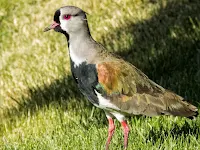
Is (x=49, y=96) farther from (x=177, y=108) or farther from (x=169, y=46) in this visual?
(x=177, y=108)

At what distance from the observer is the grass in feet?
22.5

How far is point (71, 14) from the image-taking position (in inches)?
242

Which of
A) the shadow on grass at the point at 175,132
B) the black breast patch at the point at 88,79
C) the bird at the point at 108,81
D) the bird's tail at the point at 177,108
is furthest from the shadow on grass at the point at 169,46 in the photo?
the black breast patch at the point at 88,79

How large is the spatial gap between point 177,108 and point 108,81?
2.40ft

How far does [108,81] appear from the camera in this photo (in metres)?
6.03

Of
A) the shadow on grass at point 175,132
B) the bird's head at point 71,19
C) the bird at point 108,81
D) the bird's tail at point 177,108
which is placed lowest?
the shadow on grass at point 175,132

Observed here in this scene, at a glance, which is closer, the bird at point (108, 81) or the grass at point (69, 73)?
the bird at point (108, 81)

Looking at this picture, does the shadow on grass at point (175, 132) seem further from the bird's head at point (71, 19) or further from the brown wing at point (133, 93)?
the bird's head at point (71, 19)

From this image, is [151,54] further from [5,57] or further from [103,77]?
[103,77]

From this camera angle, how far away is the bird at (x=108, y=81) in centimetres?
598

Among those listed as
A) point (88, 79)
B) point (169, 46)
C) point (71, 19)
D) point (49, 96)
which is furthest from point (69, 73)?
point (88, 79)

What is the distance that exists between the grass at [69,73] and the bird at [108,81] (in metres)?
0.34

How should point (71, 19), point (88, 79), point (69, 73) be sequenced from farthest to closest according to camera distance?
point (69, 73), point (71, 19), point (88, 79)

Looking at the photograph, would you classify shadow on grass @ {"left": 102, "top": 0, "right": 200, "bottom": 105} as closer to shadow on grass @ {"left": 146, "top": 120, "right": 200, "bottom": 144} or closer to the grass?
the grass
